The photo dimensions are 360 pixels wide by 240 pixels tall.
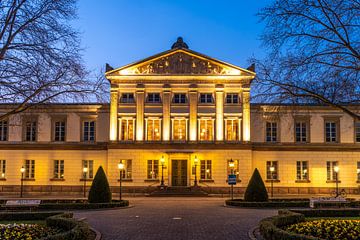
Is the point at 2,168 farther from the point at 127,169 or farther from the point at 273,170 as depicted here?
the point at 273,170

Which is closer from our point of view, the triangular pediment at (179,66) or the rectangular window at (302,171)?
the triangular pediment at (179,66)

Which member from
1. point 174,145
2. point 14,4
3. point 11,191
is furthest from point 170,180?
point 14,4

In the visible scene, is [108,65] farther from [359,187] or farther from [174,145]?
[359,187]

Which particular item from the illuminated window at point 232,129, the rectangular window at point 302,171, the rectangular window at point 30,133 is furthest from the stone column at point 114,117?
the rectangular window at point 302,171

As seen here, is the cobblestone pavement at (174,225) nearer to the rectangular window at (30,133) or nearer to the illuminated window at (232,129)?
the illuminated window at (232,129)

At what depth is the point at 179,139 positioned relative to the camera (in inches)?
1843

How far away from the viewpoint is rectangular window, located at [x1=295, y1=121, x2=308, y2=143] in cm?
4859

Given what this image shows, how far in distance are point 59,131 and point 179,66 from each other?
50.2 ft

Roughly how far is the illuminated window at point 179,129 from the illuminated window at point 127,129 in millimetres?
4385

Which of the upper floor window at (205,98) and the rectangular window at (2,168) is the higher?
the upper floor window at (205,98)

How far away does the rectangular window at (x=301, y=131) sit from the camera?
1913 inches

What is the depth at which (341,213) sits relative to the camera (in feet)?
74.3

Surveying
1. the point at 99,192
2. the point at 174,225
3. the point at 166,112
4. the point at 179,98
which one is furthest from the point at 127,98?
the point at 174,225

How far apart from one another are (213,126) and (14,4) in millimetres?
32488
